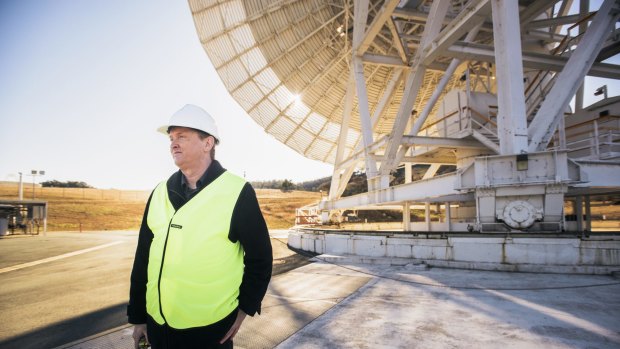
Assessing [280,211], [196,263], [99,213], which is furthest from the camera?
[280,211]

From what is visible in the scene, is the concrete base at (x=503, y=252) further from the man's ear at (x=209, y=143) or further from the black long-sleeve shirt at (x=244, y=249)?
the man's ear at (x=209, y=143)

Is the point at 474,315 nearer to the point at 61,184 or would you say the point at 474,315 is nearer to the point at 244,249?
the point at 244,249

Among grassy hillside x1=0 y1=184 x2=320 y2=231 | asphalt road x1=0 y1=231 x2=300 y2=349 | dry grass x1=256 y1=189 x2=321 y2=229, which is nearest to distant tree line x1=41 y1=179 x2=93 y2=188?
grassy hillside x1=0 y1=184 x2=320 y2=231

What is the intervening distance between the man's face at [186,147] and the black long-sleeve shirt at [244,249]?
14 centimetres

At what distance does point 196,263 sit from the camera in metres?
1.78

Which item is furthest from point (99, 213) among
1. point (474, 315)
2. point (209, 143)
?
point (474, 315)

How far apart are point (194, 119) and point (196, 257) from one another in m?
0.91

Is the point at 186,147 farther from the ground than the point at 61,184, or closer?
closer

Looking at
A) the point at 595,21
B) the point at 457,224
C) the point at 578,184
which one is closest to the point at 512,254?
the point at 578,184

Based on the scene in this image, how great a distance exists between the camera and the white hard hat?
2.12m

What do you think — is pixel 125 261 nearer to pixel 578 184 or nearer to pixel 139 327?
pixel 139 327

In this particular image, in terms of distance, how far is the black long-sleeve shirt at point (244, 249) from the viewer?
191 centimetres

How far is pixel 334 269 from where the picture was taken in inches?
267

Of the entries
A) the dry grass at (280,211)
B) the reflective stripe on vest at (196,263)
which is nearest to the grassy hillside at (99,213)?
the dry grass at (280,211)
